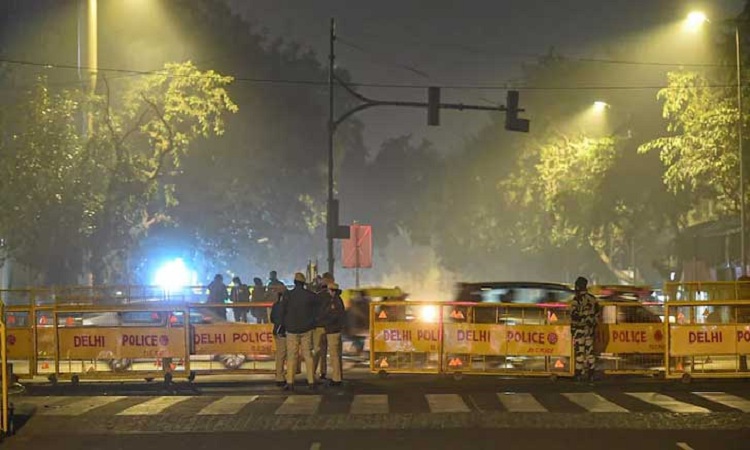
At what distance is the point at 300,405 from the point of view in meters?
14.9

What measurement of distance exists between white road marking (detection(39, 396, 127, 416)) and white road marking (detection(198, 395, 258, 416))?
1.64 meters

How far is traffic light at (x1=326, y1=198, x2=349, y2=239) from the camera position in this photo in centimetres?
2883

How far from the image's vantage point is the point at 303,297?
16.4 m

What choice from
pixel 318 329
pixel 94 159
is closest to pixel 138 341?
pixel 318 329

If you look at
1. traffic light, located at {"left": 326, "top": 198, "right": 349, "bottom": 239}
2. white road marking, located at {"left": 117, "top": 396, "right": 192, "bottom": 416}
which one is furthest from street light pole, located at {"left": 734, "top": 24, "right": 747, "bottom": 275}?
white road marking, located at {"left": 117, "top": 396, "right": 192, "bottom": 416}

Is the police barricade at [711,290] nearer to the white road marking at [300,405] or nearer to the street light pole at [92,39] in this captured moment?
the white road marking at [300,405]

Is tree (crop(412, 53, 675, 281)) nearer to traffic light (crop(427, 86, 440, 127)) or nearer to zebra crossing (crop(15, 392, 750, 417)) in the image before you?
traffic light (crop(427, 86, 440, 127))

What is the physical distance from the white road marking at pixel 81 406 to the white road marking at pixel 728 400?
8.70 meters

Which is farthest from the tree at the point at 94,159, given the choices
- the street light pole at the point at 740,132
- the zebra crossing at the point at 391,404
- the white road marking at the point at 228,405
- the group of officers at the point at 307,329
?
the white road marking at the point at 228,405

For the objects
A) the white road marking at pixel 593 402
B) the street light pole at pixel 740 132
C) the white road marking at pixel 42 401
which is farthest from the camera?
the street light pole at pixel 740 132

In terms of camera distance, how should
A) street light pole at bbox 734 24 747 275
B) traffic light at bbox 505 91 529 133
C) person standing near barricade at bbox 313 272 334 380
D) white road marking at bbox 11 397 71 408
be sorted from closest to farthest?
white road marking at bbox 11 397 71 408 → person standing near barricade at bbox 313 272 334 380 → traffic light at bbox 505 91 529 133 → street light pole at bbox 734 24 747 275

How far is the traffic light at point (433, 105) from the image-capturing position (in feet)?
89.3

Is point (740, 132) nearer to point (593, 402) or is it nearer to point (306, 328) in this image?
point (593, 402)

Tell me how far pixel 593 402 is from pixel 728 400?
1954mm
